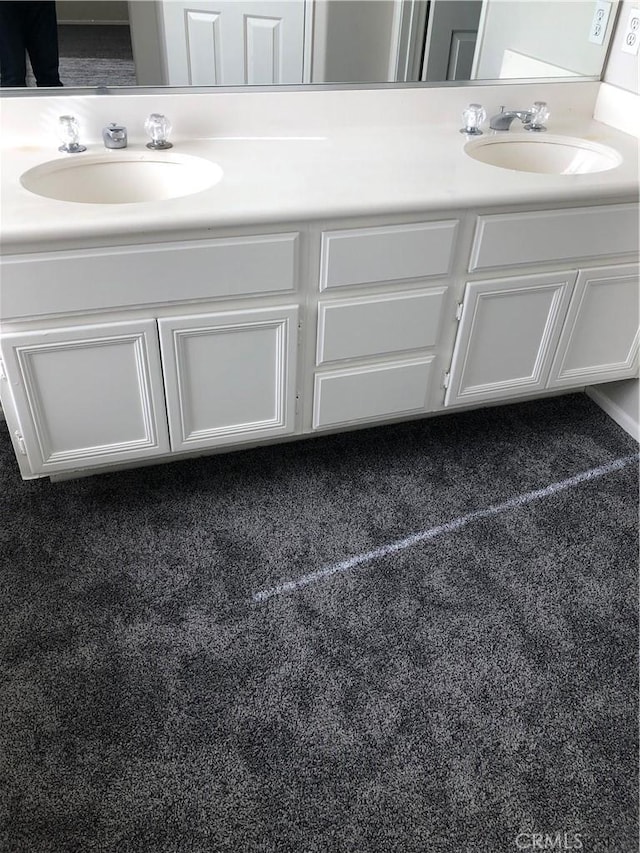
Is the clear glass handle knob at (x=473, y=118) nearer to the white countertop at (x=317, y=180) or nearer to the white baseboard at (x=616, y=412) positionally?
the white countertop at (x=317, y=180)

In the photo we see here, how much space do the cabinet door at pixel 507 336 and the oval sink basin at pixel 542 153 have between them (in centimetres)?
36

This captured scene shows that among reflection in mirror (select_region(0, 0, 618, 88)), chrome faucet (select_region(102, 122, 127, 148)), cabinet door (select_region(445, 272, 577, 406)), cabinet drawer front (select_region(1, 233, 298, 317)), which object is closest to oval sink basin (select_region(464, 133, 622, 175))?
reflection in mirror (select_region(0, 0, 618, 88))

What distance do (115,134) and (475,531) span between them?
1270mm

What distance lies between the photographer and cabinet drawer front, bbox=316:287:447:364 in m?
1.61

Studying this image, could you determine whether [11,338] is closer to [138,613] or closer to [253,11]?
[138,613]

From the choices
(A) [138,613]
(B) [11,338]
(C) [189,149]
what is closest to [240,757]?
(A) [138,613]

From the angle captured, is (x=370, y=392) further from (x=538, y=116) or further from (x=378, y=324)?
(x=538, y=116)

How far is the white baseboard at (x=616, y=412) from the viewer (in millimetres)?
2098

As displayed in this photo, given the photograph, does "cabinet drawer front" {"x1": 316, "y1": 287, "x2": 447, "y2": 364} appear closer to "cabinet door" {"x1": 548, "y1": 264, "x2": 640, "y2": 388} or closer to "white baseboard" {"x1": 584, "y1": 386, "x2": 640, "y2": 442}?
"cabinet door" {"x1": 548, "y1": 264, "x2": 640, "y2": 388}

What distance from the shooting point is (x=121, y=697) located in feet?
4.46

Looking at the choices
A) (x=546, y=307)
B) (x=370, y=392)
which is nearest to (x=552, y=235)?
(x=546, y=307)

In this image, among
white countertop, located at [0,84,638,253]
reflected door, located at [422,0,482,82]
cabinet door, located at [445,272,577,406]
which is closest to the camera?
white countertop, located at [0,84,638,253]

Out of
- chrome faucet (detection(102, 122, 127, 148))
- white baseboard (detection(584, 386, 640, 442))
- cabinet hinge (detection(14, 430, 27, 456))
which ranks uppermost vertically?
chrome faucet (detection(102, 122, 127, 148))

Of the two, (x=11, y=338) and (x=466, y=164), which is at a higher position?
(x=466, y=164)
